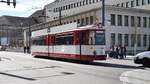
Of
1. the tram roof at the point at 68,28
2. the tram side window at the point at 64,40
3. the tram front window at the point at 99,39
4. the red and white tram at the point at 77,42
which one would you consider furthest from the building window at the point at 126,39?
the tram front window at the point at 99,39

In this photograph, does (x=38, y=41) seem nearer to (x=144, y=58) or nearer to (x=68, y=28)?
(x=68, y=28)

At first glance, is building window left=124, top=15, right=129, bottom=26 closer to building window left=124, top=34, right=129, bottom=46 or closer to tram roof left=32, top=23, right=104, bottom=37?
building window left=124, top=34, right=129, bottom=46

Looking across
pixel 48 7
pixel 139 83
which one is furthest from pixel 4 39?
pixel 139 83

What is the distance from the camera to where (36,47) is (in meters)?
41.6

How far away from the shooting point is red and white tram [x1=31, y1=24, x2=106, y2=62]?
1094 inches

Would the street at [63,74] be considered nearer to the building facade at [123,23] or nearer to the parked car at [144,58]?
the parked car at [144,58]

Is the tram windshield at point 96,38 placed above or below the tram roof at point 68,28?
below

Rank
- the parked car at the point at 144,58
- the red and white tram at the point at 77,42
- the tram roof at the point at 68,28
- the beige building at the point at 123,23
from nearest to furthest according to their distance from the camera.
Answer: the parked car at the point at 144,58 < the red and white tram at the point at 77,42 < the tram roof at the point at 68,28 < the beige building at the point at 123,23

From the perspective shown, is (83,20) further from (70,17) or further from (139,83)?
(139,83)

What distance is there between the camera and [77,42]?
29.2 m

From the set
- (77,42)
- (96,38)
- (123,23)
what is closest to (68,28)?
(77,42)

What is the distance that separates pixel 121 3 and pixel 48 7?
3779cm

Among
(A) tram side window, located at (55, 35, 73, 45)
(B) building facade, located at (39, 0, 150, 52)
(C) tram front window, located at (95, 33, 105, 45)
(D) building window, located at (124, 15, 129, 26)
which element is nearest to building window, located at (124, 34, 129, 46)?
(B) building facade, located at (39, 0, 150, 52)

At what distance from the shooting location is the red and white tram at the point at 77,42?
27.8 m
